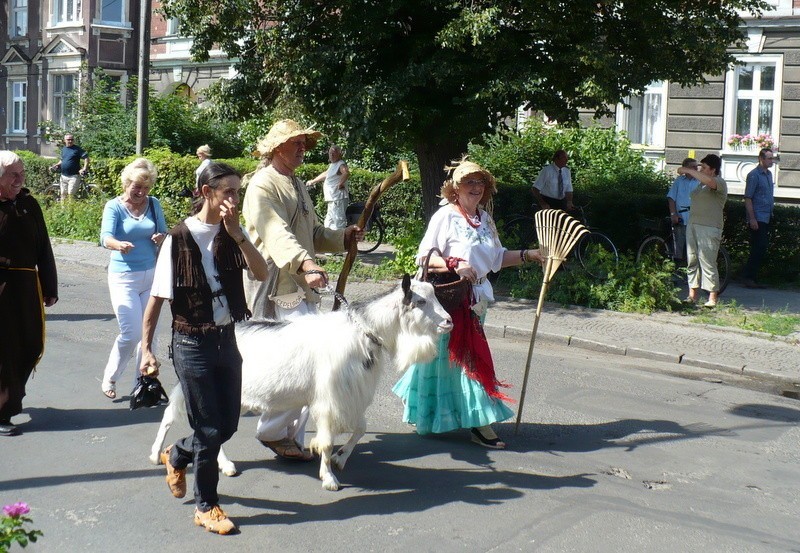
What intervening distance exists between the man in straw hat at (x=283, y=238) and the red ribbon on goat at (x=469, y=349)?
0.97 m

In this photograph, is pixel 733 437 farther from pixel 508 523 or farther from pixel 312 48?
pixel 312 48

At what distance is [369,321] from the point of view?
566cm

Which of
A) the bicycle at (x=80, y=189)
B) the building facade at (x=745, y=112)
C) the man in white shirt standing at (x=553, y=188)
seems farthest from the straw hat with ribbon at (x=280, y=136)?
the building facade at (x=745, y=112)

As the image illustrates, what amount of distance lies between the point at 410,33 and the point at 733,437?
8568mm

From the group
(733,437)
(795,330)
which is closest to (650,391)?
(733,437)

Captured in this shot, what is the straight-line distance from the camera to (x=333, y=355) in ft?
18.3

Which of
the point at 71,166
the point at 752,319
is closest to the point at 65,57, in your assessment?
the point at 71,166

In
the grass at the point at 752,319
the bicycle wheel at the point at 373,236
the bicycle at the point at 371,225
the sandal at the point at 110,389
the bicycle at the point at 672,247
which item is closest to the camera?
the sandal at the point at 110,389

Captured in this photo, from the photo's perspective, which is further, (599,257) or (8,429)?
(599,257)

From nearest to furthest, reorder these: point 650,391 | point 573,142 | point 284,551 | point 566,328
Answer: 1. point 284,551
2. point 650,391
3. point 566,328
4. point 573,142

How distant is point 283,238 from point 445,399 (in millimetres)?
1748

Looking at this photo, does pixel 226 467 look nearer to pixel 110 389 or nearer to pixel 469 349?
pixel 469 349

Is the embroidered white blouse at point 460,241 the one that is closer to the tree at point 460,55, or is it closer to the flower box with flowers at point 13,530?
the flower box with flowers at point 13,530

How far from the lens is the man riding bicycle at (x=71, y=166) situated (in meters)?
22.5
